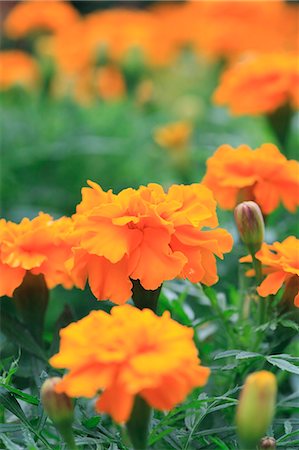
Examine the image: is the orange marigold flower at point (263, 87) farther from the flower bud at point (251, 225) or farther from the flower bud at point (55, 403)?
the flower bud at point (55, 403)

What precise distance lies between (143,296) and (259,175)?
0.68 feet

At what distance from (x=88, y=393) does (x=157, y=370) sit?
0.05 metres

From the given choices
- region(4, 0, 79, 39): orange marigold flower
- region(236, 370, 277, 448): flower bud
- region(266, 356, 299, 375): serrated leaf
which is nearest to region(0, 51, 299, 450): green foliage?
region(266, 356, 299, 375): serrated leaf

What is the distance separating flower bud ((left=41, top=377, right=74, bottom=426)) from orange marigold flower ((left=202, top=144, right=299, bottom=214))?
1.05ft

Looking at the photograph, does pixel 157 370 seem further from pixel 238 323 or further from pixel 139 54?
pixel 139 54

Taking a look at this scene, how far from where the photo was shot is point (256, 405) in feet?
2.04

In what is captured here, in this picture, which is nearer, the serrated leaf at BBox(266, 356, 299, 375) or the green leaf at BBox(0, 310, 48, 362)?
the serrated leaf at BBox(266, 356, 299, 375)

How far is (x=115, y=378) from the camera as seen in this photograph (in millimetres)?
613

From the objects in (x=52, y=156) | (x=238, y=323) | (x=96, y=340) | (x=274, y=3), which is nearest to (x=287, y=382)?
(x=238, y=323)

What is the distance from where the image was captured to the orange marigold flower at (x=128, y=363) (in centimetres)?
60

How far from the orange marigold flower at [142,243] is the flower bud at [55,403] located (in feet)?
0.35

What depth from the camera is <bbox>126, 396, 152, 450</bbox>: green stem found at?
2.14 feet

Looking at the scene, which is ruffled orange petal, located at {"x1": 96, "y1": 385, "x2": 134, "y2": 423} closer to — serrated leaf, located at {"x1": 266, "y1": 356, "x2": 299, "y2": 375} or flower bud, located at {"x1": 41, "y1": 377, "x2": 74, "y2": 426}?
flower bud, located at {"x1": 41, "y1": 377, "x2": 74, "y2": 426}

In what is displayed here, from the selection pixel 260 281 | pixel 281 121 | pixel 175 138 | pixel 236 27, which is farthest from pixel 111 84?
pixel 260 281
